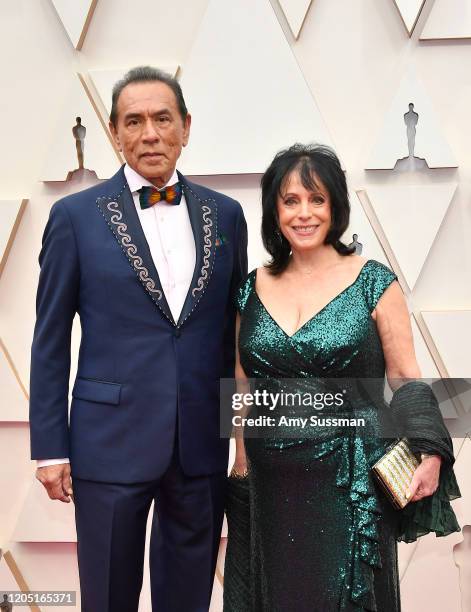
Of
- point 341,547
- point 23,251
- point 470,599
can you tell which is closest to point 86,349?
point 341,547

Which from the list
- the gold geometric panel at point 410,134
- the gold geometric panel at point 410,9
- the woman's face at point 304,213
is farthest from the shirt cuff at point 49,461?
the gold geometric panel at point 410,9

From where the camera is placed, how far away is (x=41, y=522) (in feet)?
9.69

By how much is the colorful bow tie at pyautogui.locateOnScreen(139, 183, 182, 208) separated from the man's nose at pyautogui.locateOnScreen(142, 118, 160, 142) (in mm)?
114

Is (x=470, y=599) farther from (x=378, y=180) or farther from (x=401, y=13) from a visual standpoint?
(x=401, y=13)

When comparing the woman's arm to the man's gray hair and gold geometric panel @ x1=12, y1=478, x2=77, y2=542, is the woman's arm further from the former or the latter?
gold geometric panel @ x1=12, y1=478, x2=77, y2=542

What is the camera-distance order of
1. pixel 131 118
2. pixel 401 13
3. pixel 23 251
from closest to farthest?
pixel 131 118
pixel 401 13
pixel 23 251

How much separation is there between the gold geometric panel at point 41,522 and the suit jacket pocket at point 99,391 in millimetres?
1129

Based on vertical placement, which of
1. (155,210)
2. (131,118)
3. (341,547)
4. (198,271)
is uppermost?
(131,118)

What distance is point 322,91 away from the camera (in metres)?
2.80

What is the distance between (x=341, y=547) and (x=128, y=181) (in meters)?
0.96

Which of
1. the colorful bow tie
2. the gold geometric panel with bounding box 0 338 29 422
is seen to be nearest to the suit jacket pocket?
the colorful bow tie

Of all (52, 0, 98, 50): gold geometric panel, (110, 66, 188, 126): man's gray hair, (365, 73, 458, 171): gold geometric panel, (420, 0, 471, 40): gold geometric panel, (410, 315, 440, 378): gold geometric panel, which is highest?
(52, 0, 98, 50): gold geometric panel

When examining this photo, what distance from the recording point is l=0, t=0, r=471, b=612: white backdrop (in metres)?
2.78

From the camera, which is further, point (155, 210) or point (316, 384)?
point (155, 210)
